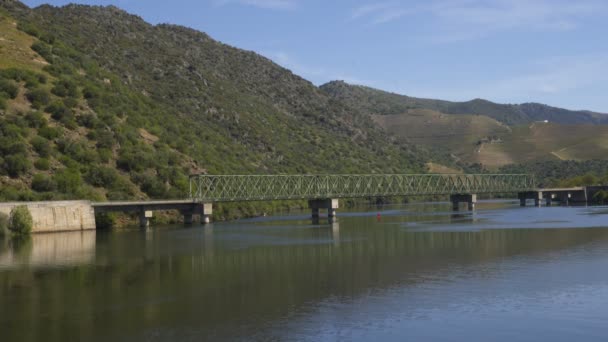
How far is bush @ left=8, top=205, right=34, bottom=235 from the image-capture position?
274 ft

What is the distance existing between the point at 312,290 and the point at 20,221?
181 feet

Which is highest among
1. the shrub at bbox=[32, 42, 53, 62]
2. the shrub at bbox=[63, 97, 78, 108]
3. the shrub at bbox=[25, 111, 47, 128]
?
the shrub at bbox=[32, 42, 53, 62]

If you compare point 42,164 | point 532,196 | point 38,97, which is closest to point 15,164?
point 42,164

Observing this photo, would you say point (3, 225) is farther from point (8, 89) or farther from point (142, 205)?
point (8, 89)

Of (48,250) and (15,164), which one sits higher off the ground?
(15,164)

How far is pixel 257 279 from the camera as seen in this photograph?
45.6 metres

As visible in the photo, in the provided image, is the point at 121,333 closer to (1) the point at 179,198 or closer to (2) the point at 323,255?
(2) the point at 323,255

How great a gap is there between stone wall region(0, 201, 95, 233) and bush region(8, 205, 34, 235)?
0.83m

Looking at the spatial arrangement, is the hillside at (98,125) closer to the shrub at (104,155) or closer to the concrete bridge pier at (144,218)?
the shrub at (104,155)

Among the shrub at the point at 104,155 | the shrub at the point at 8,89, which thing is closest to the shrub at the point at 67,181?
the shrub at the point at 104,155

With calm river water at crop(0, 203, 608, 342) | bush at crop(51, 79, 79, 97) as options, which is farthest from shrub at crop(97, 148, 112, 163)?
calm river water at crop(0, 203, 608, 342)

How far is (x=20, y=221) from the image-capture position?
274 ft

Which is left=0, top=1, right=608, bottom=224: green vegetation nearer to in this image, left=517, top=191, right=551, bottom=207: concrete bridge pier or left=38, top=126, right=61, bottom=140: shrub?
left=38, top=126, right=61, bottom=140: shrub

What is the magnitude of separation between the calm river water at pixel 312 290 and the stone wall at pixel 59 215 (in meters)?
15.8
